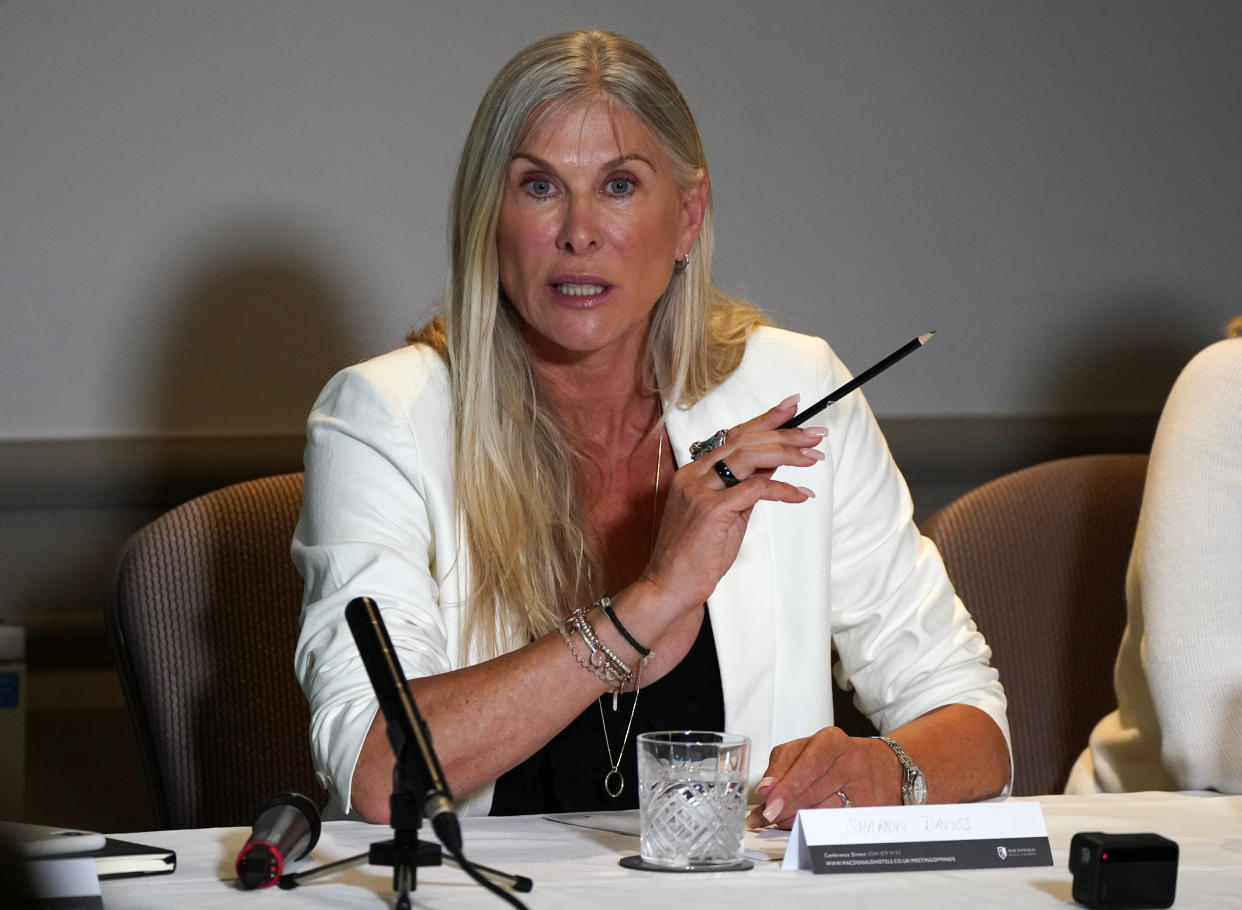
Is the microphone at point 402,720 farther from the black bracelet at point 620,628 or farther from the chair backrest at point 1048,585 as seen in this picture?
the chair backrest at point 1048,585

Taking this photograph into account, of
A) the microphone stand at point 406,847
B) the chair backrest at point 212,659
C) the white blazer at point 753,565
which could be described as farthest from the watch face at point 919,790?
the chair backrest at point 212,659

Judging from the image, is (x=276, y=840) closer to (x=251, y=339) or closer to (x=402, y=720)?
(x=402, y=720)

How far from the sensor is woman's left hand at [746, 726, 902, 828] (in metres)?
1.18

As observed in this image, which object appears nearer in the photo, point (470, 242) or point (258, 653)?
point (470, 242)

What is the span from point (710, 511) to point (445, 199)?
1.40 metres

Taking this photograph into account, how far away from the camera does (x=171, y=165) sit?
7.92ft

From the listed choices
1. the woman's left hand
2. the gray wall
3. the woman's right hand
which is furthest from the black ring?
the gray wall

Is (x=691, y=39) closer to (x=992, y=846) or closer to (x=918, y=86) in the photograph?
(x=918, y=86)

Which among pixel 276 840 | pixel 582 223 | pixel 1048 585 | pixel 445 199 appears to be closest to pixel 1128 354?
pixel 1048 585

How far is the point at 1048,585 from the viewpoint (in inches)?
81.4

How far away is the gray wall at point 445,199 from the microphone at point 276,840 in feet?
4.88

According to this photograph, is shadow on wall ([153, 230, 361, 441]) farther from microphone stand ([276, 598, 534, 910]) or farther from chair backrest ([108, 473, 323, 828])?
microphone stand ([276, 598, 534, 910])

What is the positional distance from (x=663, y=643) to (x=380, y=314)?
120 centimetres

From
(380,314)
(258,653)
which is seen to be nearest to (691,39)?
(380,314)
